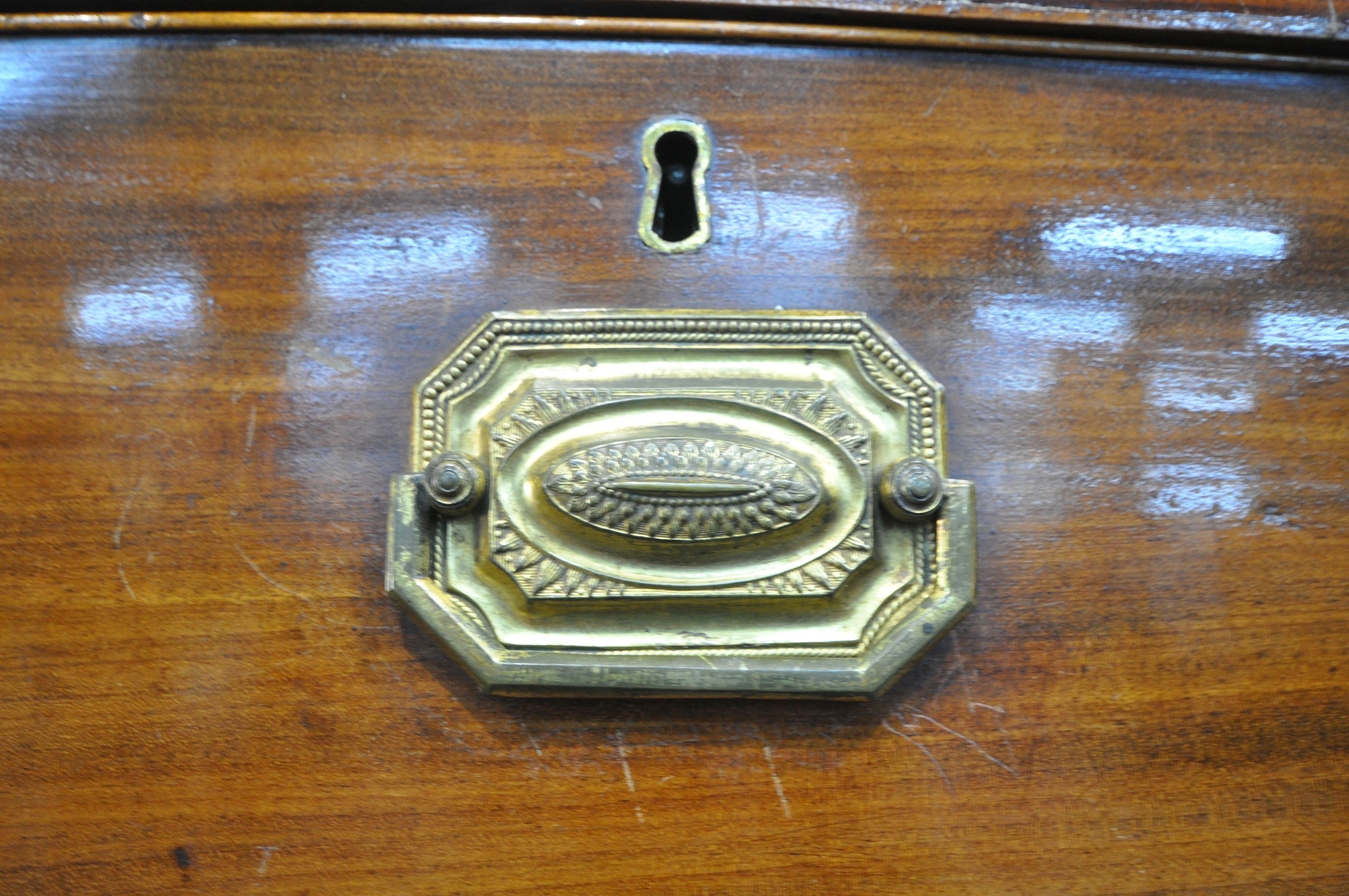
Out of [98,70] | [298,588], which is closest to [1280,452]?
[298,588]

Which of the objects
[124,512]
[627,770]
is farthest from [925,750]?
[124,512]

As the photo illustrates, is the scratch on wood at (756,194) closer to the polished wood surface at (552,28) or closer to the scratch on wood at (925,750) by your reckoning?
the polished wood surface at (552,28)

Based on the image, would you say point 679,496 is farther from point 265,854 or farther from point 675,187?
point 265,854

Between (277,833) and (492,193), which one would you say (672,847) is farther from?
(492,193)

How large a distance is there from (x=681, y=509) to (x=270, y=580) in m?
0.30

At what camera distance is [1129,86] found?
65 cm

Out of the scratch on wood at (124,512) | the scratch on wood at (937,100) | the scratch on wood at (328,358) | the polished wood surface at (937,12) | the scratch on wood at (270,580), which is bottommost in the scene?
the scratch on wood at (270,580)

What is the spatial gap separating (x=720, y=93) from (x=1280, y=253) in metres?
0.45

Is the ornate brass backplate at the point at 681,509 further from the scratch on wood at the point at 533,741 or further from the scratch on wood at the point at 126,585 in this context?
the scratch on wood at the point at 126,585

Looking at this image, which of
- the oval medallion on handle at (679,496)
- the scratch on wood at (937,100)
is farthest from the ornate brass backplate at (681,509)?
the scratch on wood at (937,100)

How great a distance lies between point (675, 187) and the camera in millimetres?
643

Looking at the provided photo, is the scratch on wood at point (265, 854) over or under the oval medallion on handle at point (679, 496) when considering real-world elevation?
under

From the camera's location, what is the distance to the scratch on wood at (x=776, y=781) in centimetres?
57

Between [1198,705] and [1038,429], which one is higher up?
[1038,429]
